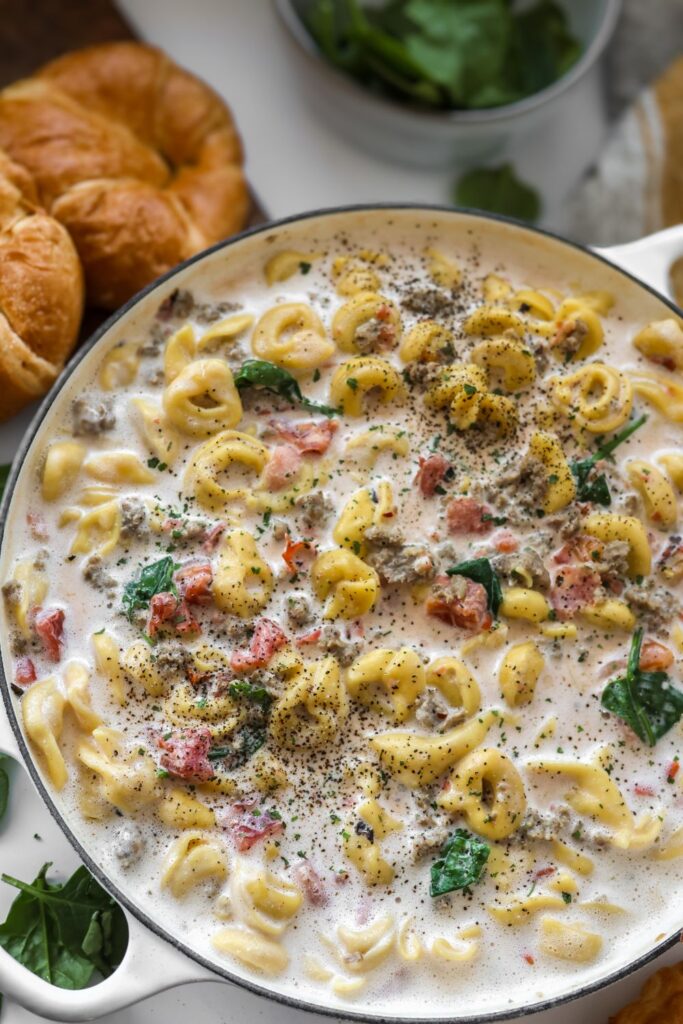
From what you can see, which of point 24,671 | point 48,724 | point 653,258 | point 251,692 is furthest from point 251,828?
point 653,258

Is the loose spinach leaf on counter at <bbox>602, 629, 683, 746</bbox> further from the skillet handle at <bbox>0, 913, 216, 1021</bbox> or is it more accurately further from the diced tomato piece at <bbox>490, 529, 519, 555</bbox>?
the skillet handle at <bbox>0, 913, 216, 1021</bbox>

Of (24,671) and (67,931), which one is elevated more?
(24,671)

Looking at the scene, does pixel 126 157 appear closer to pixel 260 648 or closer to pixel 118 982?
pixel 260 648

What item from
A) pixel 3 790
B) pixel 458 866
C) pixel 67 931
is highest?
pixel 458 866

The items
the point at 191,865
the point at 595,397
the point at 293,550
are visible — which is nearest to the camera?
the point at 191,865

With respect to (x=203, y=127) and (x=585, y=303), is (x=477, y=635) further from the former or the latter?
(x=203, y=127)

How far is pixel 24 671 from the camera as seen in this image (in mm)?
2631

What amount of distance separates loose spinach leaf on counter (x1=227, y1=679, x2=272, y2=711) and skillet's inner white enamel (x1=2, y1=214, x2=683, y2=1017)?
13 mm

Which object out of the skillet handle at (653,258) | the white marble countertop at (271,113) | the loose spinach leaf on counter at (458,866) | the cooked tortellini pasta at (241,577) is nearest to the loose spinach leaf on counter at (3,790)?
the cooked tortellini pasta at (241,577)

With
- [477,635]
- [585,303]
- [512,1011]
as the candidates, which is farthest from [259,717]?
[585,303]

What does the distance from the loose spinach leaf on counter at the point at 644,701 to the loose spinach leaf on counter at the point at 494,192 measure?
1.64 meters

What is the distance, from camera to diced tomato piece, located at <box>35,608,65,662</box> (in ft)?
8.69

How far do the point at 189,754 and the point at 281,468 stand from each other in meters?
0.71

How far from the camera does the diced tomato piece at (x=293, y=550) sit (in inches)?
107
